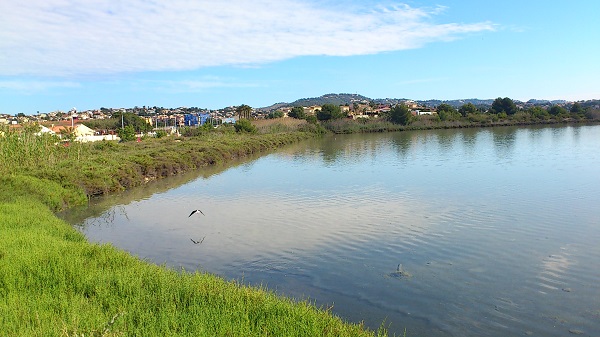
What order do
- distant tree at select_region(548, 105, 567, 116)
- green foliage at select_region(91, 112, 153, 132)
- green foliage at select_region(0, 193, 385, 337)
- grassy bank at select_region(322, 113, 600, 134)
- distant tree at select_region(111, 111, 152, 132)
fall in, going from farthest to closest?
1. distant tree at select_region(548, 105, 567, 116)
2. green foliage at select_region(91, 112, 153, 132)
3. distant tree at select_region(111, 111, 152, 132)
4. grassy bank at select_region(322, 113, 600, 134)
5. green foliage at select_region(0, 193, 385, 337)

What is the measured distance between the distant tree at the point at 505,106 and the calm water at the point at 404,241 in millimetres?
80426

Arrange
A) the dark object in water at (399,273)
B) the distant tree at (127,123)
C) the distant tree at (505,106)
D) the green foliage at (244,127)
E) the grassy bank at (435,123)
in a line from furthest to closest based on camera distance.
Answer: the distant tree at (505,106)
the distant tree at (127,123)
the grassy bank at (435,123)
the green foliage at (244,127)
the dark object in water at (399,273)

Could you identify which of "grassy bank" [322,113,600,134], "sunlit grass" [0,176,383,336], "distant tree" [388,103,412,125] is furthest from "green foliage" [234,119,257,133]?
"sunlit grass" [0,176,383,336]

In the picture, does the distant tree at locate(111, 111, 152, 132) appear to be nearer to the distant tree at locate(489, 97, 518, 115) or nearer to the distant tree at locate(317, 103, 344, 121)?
the distant tree at locate(317, 103, 344, 121)

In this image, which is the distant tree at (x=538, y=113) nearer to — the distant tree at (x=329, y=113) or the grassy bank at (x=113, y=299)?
the distant tree at (x=329, y=113)

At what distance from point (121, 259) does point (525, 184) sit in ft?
51.1

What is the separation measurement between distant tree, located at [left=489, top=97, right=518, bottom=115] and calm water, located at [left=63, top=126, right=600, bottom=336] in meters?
80.4

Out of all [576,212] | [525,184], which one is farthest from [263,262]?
[525,184]

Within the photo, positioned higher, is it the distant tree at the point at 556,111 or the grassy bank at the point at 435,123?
the distant tree at the point at 556,111

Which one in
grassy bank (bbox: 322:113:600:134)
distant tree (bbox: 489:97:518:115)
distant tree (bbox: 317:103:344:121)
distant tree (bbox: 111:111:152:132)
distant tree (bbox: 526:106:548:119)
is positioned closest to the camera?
grassy bank (bbox: 322:113:600:134)

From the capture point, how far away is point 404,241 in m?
11.1

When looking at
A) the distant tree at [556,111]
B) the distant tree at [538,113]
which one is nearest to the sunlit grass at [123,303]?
the distant tree at [538,113]

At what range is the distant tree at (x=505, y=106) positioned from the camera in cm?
9762

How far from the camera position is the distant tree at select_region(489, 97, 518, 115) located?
97.6 metres
